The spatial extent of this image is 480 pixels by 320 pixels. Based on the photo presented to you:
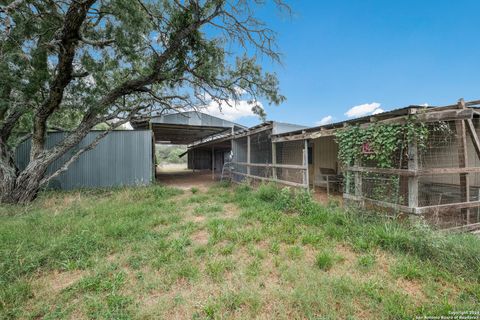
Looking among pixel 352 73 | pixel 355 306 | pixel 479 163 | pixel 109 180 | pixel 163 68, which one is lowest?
pixel 355 306

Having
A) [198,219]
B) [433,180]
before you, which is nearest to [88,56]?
[198,219]

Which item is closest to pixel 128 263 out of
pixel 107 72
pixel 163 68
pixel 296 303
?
pixel 296 303

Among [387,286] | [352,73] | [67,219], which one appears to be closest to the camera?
[387,286]

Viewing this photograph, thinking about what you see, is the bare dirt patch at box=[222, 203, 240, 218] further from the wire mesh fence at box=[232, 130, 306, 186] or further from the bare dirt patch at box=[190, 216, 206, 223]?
the wire mesh fence at box=[232, 130, 306, 186]

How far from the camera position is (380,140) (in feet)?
12.5

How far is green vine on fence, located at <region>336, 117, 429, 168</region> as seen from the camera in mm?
3330

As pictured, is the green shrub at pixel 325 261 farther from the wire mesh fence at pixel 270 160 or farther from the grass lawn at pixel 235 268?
the wire mesh fence at pixel 270 160

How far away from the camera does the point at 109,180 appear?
8.19 metres

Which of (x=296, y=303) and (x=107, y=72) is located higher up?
(x=107, y=72)

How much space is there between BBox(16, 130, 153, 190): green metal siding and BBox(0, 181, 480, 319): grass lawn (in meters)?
4.09

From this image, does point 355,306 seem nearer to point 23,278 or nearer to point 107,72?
point 23,278

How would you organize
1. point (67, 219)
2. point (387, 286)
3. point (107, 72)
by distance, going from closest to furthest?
point (387, 286) < point (67, 219) < point (107, 72)

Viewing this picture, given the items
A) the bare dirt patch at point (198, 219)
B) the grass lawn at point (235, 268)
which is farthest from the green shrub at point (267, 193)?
the bare dirt patch at point (198, 219)

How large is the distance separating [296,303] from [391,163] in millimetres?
3240
